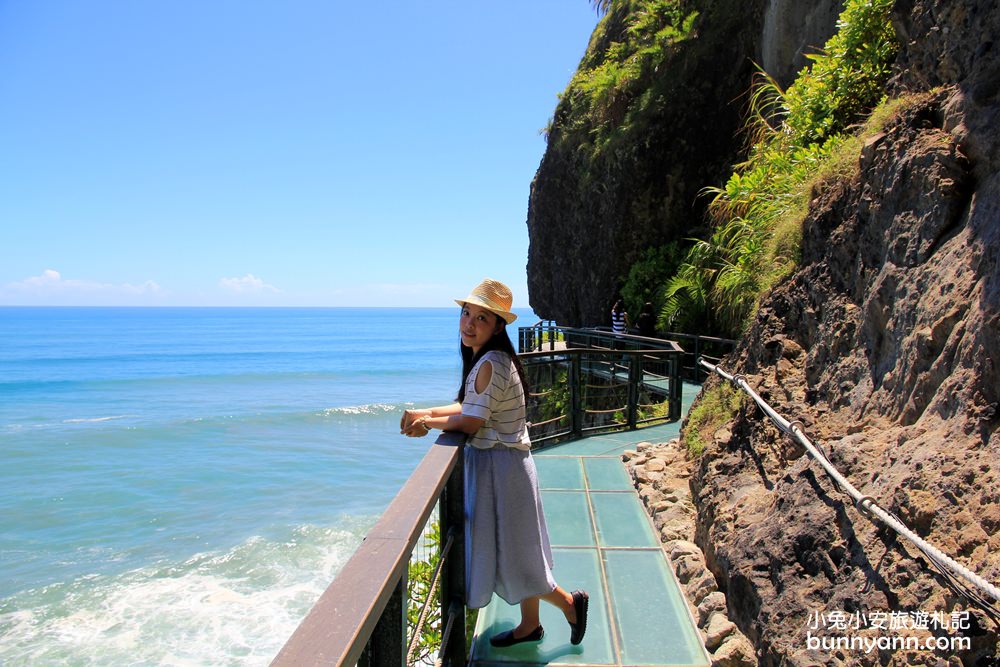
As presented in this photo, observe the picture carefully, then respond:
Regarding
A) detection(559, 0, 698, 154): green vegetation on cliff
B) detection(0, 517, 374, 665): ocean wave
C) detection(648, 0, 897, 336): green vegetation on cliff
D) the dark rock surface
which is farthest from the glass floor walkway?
detection(559, 0, 698, 154): green vegetation on cliff

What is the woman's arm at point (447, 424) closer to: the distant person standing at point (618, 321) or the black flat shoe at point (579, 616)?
the black flat shoe at point (579, 616)

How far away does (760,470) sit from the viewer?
4.02 meters

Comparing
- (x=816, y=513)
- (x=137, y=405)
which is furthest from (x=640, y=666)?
(x=137, y=405)

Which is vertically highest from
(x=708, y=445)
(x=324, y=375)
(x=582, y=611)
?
(x=708, y=445)

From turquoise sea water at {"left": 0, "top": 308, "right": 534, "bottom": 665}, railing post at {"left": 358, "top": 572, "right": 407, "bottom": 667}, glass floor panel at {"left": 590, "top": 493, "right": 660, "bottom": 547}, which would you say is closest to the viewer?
railing post at {"left": 358, "top": 572, "right": 407, "bottom": 667}

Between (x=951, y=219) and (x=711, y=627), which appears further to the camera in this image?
(x=711, y=627)

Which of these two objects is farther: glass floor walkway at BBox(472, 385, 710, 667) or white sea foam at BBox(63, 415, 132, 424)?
white sea foam at BBox(63, 415, 132, 424)

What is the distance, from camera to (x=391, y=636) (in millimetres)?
1889

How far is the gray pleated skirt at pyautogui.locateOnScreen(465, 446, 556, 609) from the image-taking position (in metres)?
2.85

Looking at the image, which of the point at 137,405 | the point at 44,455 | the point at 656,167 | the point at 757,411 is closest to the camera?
the point at 757,411

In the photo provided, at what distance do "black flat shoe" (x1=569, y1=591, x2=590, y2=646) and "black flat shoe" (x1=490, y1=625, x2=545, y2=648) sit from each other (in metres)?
0.17

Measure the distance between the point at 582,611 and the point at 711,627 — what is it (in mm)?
729

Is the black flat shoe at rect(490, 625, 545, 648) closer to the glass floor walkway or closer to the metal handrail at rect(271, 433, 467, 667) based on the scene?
the glass floor walkway

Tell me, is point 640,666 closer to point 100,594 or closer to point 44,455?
point 100,594
